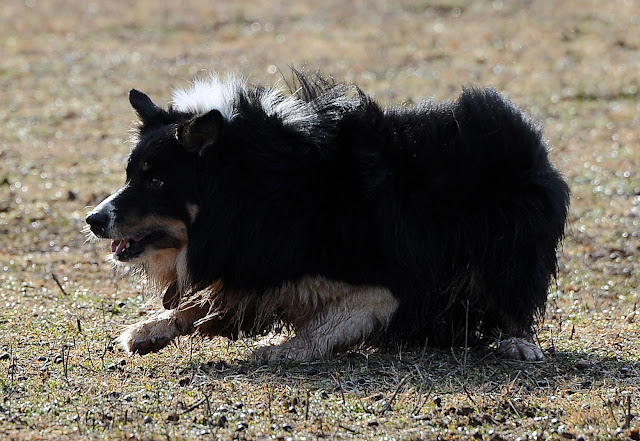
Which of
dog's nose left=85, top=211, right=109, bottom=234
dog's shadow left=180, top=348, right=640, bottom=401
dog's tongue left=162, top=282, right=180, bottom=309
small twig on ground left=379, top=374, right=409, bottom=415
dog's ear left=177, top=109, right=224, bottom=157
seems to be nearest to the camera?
small twig on ground left=379, top=374, right=409, bottom=415

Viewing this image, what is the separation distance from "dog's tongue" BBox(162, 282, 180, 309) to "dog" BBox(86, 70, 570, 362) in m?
0.17

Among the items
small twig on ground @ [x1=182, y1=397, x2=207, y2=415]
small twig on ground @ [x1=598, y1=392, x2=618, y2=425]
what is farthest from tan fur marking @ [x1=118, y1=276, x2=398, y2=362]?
small twig on ground @ [x1=598, y1=392, x2=618, y2=425]

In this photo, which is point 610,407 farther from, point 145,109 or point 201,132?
point 145,109

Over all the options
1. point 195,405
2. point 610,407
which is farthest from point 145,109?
point 610,407

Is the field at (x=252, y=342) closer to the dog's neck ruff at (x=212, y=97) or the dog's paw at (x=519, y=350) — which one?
the dog's paw at (x=519, y=350)

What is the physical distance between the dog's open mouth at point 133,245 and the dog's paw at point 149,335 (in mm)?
514

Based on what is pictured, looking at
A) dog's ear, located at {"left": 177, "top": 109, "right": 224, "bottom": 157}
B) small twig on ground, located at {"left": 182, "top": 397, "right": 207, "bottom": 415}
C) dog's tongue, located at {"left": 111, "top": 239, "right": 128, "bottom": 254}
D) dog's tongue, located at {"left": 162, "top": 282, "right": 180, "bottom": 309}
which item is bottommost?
small twig on ground, located at {"left": 182, "top": 397, "right": 207, "bottom": 415}

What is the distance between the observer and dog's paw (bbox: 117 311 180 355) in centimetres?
679

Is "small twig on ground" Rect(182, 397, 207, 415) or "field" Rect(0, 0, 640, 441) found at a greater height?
"field" Rect(0, 0, 640, 441)

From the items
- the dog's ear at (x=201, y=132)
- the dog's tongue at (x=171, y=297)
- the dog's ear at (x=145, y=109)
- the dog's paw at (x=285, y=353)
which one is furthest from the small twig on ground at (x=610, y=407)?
the dog's ear at (x=145, y=109)

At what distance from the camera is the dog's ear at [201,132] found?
20.7ft

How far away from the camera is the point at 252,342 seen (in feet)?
23.1

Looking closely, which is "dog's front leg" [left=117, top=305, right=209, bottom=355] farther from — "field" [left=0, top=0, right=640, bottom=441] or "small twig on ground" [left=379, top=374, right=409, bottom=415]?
"small twig on ground" [left=379, top=374, right=409, bottom=415]

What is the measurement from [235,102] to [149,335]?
1.68 metres
